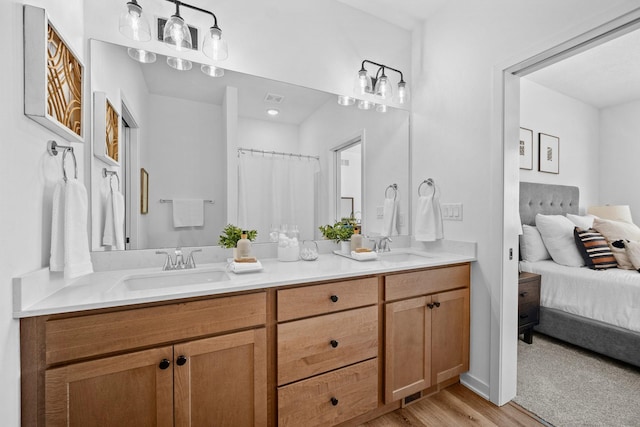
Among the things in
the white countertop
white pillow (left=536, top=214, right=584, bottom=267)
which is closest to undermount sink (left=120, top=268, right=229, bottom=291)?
the white countertop

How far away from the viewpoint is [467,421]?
1.63 meters

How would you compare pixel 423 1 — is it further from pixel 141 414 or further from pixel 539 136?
pixel 141 414

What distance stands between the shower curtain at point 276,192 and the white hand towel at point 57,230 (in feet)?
2.75

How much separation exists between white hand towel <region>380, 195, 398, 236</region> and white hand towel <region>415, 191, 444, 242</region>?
209mm

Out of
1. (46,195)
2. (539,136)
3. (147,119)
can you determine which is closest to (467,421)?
(46,195)

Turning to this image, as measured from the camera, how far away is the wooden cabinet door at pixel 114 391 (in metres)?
0.96

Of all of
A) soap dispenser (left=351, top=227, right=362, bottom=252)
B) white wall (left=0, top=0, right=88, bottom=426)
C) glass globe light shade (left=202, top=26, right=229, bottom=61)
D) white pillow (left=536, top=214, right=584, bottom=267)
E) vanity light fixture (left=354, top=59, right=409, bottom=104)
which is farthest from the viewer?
white pillow (left=536, top=214, right=584, bottom=267)

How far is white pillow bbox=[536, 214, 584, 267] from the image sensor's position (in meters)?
2.70

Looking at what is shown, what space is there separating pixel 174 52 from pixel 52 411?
163 centimetres

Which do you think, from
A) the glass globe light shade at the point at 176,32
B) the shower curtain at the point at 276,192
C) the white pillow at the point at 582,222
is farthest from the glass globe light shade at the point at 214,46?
the white pillow at the point at 582,222

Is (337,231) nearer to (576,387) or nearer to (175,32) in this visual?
(175,32)

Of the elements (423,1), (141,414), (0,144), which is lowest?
(141,414)

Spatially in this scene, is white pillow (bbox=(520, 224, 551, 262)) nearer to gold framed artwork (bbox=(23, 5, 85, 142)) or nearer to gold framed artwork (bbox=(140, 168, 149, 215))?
gold framed artwork (bbox=(140, 168, 149, 215))

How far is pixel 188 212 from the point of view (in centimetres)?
166
